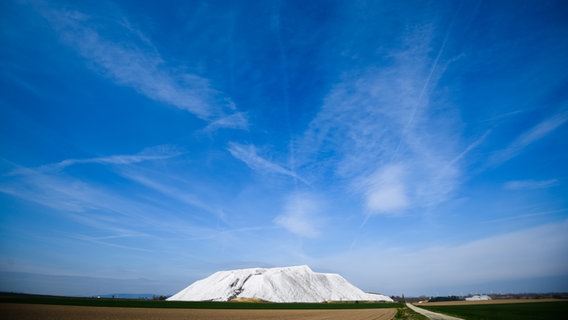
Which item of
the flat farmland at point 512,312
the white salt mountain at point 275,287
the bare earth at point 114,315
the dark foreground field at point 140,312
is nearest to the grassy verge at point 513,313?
the flat farmland at point 512,312

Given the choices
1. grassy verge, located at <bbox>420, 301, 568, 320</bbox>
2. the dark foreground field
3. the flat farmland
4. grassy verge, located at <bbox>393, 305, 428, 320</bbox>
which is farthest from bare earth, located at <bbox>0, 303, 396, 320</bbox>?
the flat farmland

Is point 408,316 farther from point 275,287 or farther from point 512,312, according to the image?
point 275,287

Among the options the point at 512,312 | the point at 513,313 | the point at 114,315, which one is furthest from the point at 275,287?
the point at 114,315

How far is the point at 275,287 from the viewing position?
139m

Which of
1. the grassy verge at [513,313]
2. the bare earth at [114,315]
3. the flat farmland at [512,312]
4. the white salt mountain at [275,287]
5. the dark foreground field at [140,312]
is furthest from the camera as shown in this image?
the white salt mountain at [275,287]

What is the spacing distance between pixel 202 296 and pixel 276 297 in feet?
118

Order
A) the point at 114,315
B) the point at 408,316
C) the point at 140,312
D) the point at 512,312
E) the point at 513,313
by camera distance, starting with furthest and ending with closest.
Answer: the point at 512,312 < the point at 513,313 < the point at 408,316 < the point at 140,312 < the point at 114,315

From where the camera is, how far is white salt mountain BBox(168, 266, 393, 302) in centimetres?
13388

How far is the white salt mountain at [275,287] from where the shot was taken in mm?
133875

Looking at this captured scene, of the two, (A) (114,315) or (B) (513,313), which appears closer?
(A) (114,315)

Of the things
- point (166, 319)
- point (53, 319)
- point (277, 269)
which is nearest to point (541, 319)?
point (166, 319)

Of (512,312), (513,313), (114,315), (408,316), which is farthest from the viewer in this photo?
(512,312)

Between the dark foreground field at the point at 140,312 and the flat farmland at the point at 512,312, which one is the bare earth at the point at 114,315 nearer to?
the dark foreground field at the point at 140,312

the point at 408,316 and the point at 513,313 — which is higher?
the point at 408,316
